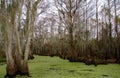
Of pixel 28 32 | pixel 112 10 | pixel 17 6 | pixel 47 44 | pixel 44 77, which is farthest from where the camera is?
pixel 47 44

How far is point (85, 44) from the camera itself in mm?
29562

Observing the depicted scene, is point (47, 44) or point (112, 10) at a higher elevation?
point (112, 10)

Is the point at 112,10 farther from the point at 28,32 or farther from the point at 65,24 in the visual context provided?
the point at 28,32

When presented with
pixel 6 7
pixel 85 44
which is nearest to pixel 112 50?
pixel 85 44

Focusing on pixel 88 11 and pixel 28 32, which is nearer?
pixel 28 32

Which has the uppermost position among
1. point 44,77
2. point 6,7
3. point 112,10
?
point 112,10

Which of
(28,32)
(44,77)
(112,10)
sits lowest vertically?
(44,77)

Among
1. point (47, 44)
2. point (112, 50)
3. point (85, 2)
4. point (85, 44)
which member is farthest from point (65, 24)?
point (47, 44)

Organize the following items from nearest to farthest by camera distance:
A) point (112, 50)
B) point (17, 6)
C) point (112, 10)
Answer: point (17, 6) < point (112, 50) < point (112, 10)

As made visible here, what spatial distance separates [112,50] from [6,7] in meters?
14.0

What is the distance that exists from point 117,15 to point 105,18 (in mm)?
5677

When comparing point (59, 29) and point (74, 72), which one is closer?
point (74, 72)

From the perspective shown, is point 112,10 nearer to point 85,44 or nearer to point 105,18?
point 105,18

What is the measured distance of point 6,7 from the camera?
1023 centimetres
